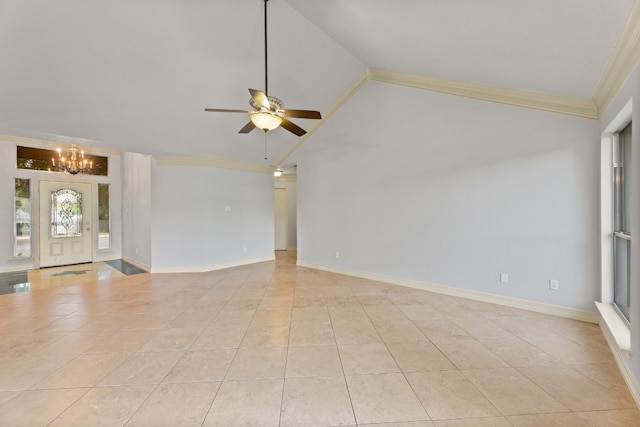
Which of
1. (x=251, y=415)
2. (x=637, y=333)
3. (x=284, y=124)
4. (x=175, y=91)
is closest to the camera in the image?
(x=251, y=415)

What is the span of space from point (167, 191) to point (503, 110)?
647cm

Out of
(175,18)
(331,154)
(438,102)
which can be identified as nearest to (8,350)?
(175,18)

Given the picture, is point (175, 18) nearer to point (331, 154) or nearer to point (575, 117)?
point (331, 154)

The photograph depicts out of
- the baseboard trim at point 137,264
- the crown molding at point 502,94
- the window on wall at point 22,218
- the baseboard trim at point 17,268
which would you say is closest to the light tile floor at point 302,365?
the baseboard trim at point 137,264

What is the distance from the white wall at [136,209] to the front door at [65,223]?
86 centimetres

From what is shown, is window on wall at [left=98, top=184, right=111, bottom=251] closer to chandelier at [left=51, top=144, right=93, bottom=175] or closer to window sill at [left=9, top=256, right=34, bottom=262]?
chandelier at [left=51, top=144, right=93, bottom=175]

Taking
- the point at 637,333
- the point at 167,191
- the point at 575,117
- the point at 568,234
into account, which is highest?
the point at 575,117

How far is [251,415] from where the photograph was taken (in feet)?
5.61

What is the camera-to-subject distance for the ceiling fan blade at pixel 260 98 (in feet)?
8.93

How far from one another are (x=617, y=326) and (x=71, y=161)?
33.1 feet

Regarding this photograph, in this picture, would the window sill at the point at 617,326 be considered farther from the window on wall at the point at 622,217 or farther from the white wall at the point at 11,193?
the white wall at the point at 11,193

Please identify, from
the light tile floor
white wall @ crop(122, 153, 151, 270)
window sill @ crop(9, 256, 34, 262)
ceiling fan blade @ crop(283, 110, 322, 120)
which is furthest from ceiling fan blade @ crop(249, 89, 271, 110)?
window sill @ crop(9, 256, 34, 262)

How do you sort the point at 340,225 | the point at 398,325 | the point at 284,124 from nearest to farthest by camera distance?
the point at 398,325 → the point at 284,124 → the point at 340,225

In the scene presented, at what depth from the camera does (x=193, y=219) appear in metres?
5.87
